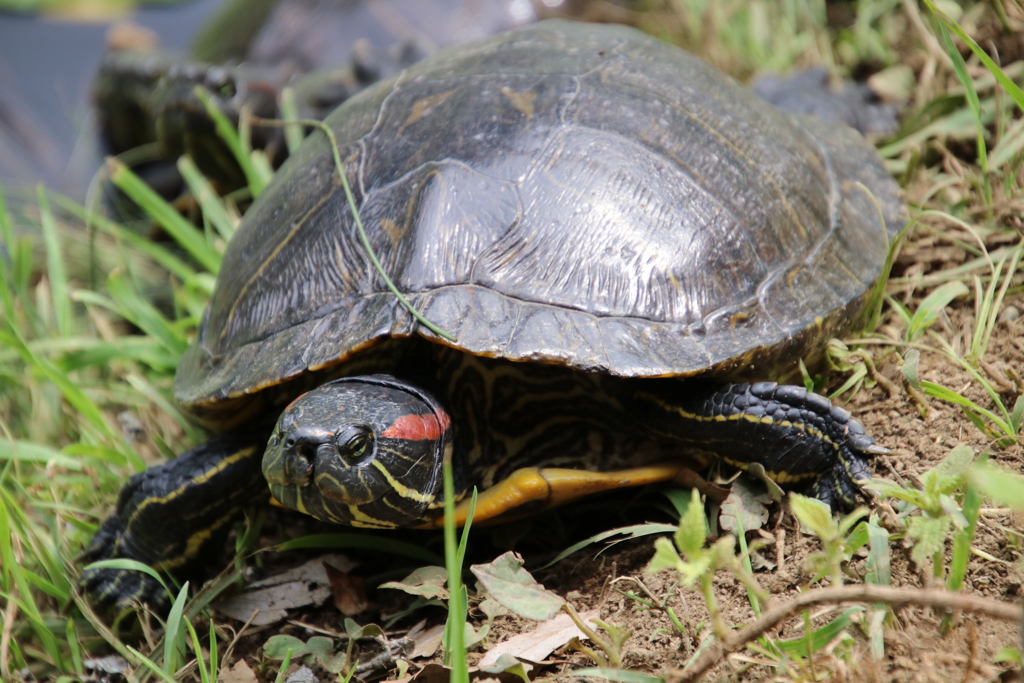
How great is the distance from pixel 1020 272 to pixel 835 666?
79.1 inches

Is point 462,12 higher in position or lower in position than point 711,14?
higher

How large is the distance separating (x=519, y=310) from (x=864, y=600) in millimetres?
1243

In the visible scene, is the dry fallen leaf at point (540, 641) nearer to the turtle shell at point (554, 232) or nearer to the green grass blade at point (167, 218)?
the turtle shell at point (554, 232)

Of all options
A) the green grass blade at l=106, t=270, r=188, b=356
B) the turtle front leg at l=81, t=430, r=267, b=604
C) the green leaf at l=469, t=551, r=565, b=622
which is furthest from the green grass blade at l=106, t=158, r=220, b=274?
the green leaf at l=469, t=551, r=565, b=622

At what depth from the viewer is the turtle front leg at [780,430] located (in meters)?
2.41

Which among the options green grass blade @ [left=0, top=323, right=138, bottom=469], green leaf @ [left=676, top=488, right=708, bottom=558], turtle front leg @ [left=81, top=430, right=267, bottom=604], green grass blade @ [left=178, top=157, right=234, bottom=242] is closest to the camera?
green leaf @ [left=676, top=488, right=708, bottom=558]

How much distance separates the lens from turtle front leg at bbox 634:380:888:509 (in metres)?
2.41

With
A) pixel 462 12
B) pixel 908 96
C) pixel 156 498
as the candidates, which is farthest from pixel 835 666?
pixel 462 12

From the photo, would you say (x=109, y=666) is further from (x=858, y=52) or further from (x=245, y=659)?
(x=858, y=52)

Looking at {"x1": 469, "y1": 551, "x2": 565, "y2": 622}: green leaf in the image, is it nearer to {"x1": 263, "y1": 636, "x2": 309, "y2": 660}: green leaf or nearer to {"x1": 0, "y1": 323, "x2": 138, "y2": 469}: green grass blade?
{"x1": 263, "y1": 636, "x2": 309, "y2": 660}: green leaf

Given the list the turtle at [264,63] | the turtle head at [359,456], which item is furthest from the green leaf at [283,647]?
the turtle at [264,63]

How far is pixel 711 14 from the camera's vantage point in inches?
218

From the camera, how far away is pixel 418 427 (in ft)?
7.68

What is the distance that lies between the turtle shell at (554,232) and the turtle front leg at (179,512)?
0.22 metres
